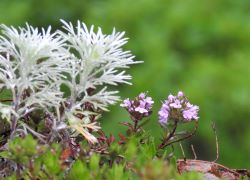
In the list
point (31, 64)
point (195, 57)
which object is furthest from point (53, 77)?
point (195, 57)

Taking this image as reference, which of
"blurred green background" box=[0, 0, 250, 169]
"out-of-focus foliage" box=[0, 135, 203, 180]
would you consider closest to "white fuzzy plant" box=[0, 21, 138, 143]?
"out-of-focus foliage" box=[0, 135, 203, 180]

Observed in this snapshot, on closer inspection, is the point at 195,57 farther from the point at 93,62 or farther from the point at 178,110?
the point at 93,62

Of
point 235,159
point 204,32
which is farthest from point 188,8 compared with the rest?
point 235,159

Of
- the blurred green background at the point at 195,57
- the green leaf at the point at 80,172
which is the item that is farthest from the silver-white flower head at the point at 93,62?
the blurred green background at the point at 195,57

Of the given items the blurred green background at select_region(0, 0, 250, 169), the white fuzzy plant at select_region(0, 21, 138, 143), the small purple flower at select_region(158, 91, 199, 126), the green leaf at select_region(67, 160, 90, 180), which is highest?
the blurred green background at select_region(0, 0, 250, 169)

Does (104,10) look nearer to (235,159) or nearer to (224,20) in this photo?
(224,20)

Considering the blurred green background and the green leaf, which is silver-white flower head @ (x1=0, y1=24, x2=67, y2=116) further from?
the blurred green background
